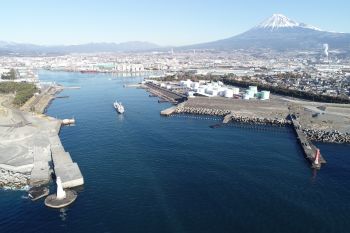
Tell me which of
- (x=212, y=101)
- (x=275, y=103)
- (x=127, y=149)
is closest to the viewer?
(x=127, y=149)

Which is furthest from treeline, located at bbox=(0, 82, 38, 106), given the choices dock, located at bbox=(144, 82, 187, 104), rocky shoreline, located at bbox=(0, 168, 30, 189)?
rocky shoreline, located at bbox=(0, 168, 30, 189)

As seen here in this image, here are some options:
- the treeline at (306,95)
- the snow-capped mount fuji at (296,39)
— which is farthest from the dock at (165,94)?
the snow-capped mount fuji at (296,39)

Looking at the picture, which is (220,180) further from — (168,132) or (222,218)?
(168,132)

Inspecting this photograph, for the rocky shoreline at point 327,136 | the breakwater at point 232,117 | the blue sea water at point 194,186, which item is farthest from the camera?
the breakwater at point 232,117

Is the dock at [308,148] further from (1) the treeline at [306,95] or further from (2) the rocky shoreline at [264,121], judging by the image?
(1) the treeline at [306,95]

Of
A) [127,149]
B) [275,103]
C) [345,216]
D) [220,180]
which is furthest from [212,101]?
[345,216]

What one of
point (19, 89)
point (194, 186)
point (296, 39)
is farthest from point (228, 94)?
point (296, 39)

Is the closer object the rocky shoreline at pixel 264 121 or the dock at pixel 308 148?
the dock at pixel 308 148

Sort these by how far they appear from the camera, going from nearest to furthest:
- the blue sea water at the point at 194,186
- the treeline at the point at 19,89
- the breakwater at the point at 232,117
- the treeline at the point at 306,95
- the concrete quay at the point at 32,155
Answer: the blue sea water at the point at 194,186 < the concrete quay at the point at 32,155 < the breakwater at the point at 232,117 < the treeline at the point at 306,95 < the treeline at the point at 19,89
